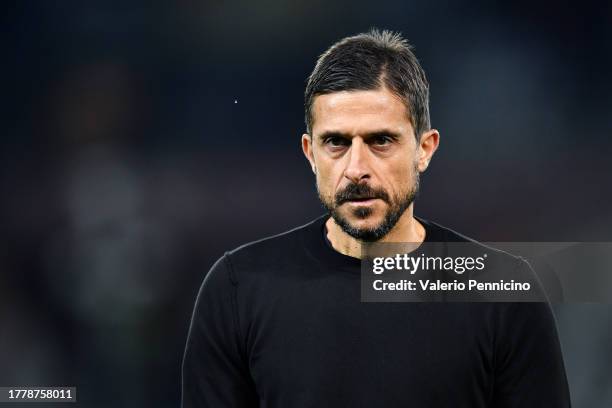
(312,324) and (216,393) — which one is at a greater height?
(312,324)

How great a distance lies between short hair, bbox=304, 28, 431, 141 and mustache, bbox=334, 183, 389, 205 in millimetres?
314

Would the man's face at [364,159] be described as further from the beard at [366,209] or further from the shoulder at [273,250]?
the shoulder at [273,250]

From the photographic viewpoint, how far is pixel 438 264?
2.90m

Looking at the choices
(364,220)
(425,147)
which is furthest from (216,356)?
(425,147)

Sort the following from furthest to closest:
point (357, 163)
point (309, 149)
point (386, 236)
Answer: point (309, 149), point (386, 236), point (357, 163)

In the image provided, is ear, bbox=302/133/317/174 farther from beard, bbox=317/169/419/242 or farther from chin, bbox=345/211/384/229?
chin, bbox=345/211/384/229

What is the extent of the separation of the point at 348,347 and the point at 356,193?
565 millimetres

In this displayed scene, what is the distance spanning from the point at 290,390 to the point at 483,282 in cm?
84

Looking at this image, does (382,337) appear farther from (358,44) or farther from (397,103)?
(358,44)

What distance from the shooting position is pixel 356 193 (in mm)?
2648

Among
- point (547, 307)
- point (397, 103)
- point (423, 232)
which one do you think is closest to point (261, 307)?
point (423, 232)

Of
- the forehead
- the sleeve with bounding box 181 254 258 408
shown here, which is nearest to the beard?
the forehead

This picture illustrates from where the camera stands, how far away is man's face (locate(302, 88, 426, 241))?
8.70 ft

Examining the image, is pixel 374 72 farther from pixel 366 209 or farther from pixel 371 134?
pixel 366 209
